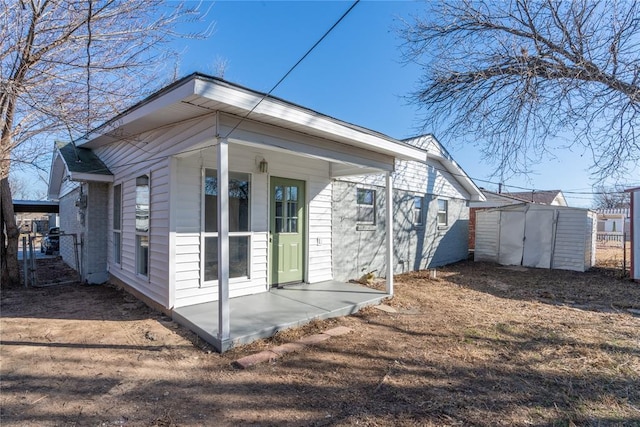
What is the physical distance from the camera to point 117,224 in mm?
7051

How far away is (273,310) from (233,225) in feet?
5.28

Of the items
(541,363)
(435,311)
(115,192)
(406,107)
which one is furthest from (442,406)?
(115,192)

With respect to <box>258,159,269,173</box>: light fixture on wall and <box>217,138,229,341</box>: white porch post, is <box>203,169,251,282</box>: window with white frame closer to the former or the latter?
<box>258,159,269,173</box>: light fixture on wall

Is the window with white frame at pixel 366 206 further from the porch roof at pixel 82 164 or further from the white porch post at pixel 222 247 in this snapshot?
the porch roof at pixel 82 164

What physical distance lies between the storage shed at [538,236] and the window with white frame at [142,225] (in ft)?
38.2

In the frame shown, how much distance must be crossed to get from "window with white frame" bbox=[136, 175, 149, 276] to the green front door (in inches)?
84.0

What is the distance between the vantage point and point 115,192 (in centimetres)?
723

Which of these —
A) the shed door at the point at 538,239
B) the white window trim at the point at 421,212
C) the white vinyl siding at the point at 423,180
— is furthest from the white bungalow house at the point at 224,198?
the shed door at the point at 538,239

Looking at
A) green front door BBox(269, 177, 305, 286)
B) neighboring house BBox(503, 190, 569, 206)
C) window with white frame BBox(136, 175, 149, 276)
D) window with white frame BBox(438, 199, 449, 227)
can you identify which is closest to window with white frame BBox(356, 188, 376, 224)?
green front door BBox(269, 177, 305, 286)

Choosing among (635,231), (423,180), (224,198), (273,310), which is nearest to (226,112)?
(224,198)

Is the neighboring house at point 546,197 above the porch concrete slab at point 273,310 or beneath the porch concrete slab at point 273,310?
above

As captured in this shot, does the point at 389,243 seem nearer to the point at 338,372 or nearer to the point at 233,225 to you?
the point at 233,225

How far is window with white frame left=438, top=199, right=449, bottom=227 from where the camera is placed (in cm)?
1163

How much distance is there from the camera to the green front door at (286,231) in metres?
6.14
